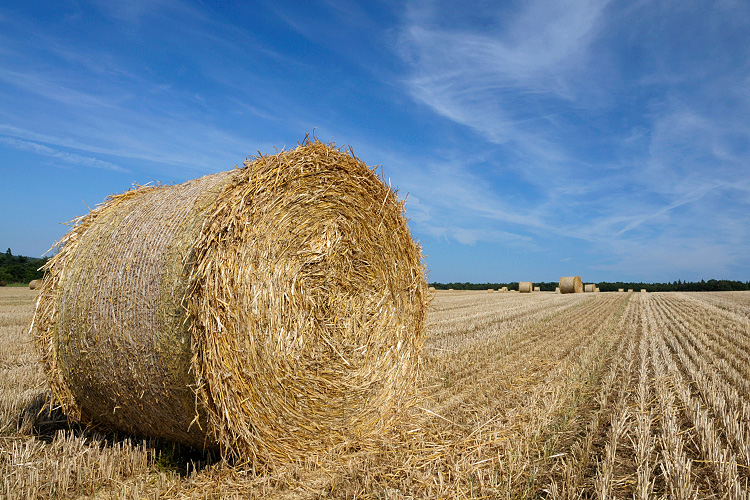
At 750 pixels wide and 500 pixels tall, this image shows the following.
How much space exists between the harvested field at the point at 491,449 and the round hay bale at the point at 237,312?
10.5 inches

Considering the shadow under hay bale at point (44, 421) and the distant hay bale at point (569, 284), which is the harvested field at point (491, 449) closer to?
the shadow under hay bale at point (44, 421)

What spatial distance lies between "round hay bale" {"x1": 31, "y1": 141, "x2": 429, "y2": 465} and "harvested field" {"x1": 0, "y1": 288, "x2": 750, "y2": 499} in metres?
0.27

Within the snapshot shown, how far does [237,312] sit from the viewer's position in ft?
11.0

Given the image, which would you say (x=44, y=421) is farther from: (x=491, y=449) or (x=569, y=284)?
(x=569, y=284)

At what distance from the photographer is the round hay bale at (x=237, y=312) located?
128 inches

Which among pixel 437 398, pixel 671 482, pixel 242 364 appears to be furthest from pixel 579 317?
pixel 242 364

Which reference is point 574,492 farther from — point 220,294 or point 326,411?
point 220,294

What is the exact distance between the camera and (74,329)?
3.84 metres

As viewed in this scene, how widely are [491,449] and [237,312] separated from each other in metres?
2.17

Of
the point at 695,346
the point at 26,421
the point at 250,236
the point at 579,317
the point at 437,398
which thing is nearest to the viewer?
the point at 250,236

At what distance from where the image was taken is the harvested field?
3098 millimetres

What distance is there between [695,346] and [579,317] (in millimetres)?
5209

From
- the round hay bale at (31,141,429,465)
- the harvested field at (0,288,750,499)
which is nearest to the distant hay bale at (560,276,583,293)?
the harvested field at (0,288,750,499)

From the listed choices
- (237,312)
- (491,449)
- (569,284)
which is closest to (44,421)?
(237,312)
